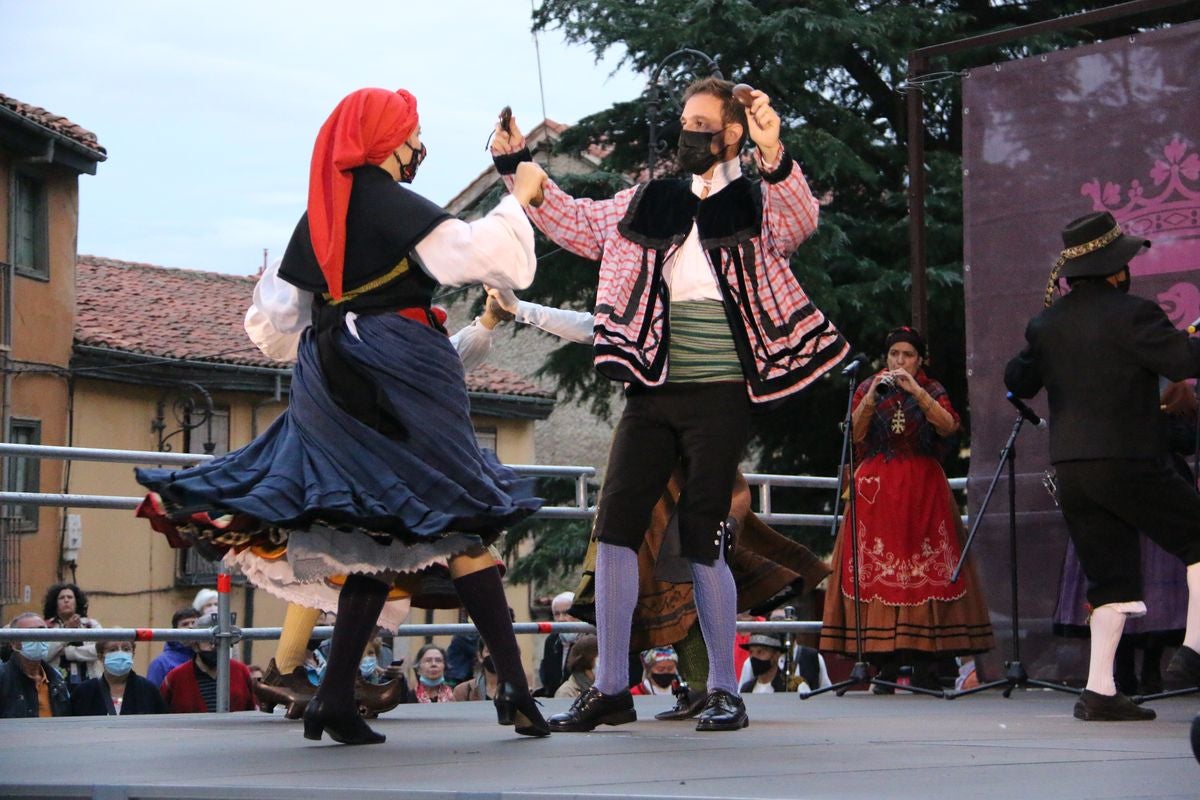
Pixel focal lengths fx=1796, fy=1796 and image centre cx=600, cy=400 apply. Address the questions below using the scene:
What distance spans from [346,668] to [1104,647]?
250 centimetres

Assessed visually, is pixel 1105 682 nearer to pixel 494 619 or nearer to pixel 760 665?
pixel 494 619

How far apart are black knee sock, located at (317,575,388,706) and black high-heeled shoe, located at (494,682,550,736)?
36 cm

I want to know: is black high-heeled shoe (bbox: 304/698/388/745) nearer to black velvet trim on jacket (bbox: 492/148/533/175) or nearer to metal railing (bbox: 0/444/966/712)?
black velvet trim on jacket (bbox: 492/148/533/175)

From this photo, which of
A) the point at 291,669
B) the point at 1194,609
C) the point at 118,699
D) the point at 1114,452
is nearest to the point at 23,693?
the point at 118,699

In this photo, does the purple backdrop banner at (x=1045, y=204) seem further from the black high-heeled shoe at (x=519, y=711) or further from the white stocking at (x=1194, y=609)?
the black high-heeled shoe at (x=519, y=711)

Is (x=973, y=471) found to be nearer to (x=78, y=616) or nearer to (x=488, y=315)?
(x=488, y=315)

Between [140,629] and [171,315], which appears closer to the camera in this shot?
[140,629]

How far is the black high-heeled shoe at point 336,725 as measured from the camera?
173 inches

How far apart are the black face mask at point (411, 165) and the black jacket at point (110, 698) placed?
411 cm

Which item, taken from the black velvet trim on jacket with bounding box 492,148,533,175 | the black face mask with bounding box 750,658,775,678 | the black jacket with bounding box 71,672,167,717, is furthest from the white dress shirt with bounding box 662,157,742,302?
the black face mask with bounding box 750,658,775,678

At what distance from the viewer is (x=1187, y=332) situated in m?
5.54

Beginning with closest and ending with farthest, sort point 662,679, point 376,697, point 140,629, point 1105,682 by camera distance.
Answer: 1. point 376,697
2. point 1105,682
3. point 140,629
4. point 662,679

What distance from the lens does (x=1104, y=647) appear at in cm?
559

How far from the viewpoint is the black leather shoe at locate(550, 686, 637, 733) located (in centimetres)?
490
